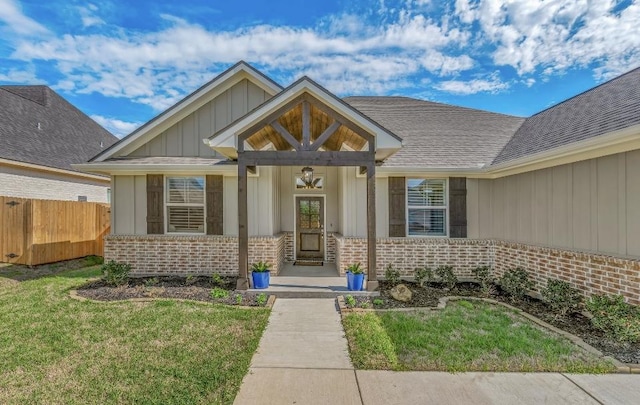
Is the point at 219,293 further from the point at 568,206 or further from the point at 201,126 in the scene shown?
the point at 568,206

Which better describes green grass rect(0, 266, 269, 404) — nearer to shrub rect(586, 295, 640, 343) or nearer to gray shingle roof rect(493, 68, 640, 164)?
shrub rect(586, 295, 640, 343)

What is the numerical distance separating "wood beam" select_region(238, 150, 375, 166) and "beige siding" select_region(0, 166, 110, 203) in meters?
10.8

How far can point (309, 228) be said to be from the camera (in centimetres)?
1063

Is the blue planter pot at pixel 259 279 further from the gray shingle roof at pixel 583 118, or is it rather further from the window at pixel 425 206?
the gray shingle roof at pixel 583 118

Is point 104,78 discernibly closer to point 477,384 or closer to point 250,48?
point 250,48

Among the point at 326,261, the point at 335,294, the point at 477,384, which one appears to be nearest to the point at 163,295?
the point at 335,294

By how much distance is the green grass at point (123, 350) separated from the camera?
133 inches

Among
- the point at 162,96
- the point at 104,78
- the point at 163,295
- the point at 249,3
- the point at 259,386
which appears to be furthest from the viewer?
the point at 162,96

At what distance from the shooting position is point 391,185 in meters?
8.49

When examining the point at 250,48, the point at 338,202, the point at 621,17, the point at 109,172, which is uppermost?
the point at 250,48

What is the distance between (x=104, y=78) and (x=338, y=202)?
14.6m

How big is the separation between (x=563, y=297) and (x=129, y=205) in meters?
10.3

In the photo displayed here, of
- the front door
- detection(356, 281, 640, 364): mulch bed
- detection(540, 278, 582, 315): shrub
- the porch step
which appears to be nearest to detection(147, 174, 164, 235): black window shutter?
the porch step

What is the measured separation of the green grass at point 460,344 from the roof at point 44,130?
558 inches
